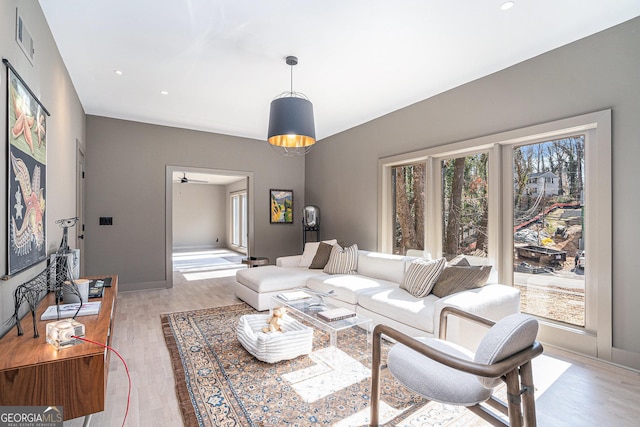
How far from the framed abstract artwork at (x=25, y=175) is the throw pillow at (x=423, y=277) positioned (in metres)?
3.09

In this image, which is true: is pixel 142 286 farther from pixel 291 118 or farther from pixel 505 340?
pixel 505 340

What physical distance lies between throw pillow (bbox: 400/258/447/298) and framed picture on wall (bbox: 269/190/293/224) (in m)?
3.77

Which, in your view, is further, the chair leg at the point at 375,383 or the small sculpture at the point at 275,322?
the small sculpture at the point at 275,322

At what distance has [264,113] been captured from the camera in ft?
16.1

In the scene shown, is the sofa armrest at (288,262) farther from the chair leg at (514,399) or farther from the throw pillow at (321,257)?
the chair leg at (514,399)

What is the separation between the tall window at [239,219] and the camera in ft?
35.3

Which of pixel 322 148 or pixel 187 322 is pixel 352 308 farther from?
pixel 322 148

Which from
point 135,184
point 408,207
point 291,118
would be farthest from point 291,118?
point 135,184

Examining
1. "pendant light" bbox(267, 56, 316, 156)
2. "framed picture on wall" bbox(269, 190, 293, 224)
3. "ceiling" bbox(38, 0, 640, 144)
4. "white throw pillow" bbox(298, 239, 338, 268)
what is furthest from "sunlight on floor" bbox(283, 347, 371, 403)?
"framed picture on wall" bbox(269, 190, 293, 224)

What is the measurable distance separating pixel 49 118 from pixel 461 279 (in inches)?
152

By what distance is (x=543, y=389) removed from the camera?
91.0 inches

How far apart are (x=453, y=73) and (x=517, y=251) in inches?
80.9

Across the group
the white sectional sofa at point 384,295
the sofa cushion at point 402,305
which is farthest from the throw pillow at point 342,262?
the sofa cushion at point 402,305

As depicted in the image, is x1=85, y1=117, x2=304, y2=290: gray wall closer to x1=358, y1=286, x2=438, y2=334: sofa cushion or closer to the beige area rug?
the beige area rug
